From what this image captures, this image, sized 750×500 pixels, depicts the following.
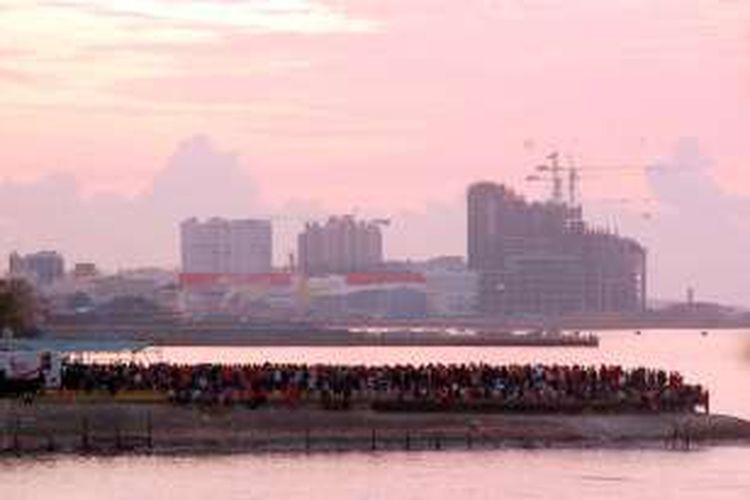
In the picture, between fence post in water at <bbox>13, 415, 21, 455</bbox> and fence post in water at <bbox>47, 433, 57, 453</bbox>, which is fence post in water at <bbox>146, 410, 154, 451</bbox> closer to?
fence post in water at <bbox>47, 433, 57, 453</bbox>

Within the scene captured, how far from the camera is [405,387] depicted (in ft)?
287

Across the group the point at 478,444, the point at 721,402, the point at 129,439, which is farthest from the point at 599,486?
the point at 721,402

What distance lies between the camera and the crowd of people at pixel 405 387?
85.4 meters

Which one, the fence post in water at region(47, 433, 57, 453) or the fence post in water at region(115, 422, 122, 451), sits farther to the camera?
the fence post in water at region(115, 422, 122, 451)

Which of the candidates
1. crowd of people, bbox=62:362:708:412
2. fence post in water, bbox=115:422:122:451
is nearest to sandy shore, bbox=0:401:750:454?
fence post in water, bbox=115:422:122:451

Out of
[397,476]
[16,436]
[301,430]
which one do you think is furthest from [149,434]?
[397,476]

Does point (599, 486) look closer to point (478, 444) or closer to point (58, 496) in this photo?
point (478, 444)

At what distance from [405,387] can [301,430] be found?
5.76 m

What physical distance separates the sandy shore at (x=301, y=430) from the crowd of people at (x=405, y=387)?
0.72m

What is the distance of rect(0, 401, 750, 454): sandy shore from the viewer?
3150 inches

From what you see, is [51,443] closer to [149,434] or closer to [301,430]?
[149,434]

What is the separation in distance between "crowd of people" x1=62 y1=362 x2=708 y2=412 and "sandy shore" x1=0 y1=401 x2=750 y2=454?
723 mm

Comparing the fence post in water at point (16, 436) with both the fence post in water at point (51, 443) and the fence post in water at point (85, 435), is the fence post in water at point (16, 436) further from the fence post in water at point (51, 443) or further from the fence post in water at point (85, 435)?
the fence post in water at point (85, 435)

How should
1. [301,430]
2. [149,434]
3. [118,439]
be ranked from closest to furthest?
[118,439]
[149,434]
[301,430]
